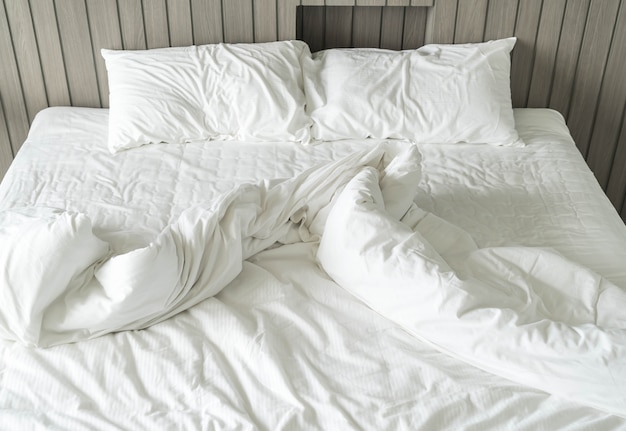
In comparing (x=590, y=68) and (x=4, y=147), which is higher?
(x=590, y=68)

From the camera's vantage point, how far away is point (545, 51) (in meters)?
2.56

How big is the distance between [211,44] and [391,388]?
157 centimetres

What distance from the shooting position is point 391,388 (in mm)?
1366

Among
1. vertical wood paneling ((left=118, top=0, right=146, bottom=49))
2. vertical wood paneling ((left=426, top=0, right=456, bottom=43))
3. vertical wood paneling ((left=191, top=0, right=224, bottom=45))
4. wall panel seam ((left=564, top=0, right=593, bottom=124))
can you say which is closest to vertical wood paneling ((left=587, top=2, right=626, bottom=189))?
wall panel seam ((left=564, top=0, right=593, bottom=124))

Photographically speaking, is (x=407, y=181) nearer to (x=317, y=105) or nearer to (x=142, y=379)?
(x=317, y=105)

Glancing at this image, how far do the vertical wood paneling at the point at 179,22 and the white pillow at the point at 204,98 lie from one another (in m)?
0.12

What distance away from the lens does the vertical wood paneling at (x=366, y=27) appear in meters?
2.60

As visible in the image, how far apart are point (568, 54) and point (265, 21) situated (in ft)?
3.71

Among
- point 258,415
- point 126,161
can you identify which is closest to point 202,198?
point 126,161

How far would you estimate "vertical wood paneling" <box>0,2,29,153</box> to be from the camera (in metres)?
2.46

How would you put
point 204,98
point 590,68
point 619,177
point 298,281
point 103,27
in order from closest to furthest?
point 298,281
point 204,98
point 103,27
point 590,68
point 619,177

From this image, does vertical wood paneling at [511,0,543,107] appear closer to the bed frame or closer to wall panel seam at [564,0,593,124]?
the bed frame

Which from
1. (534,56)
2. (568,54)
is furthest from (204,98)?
(568,54)

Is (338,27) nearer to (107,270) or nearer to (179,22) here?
(179,22)
